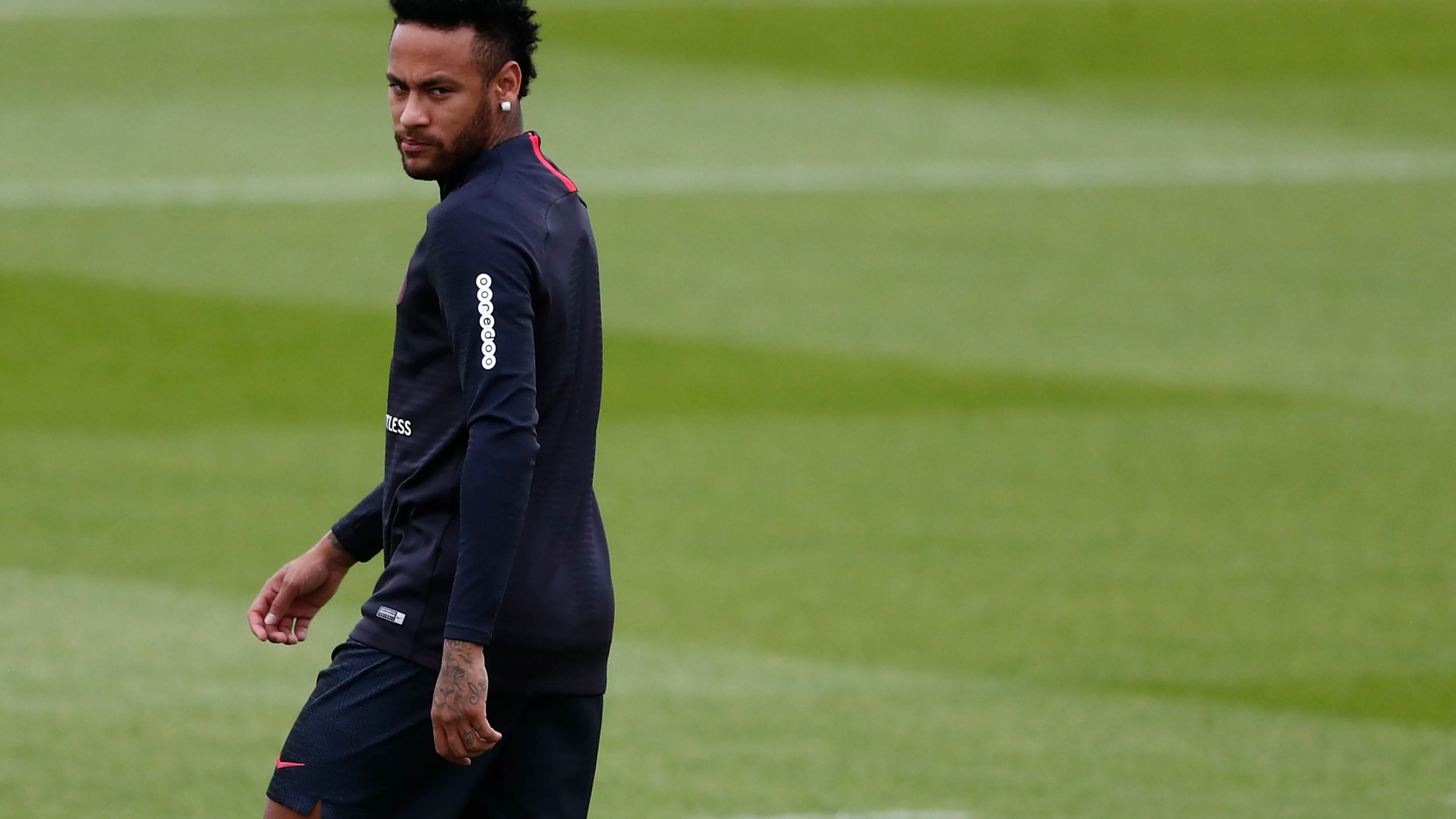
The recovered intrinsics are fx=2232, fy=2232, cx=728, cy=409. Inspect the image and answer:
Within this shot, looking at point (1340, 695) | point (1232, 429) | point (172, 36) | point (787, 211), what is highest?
point (172, 36)

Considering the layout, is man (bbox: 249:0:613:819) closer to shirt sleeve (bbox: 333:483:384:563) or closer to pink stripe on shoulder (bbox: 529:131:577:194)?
pink stripe on shoulder (bbox: 529:131:577:194)

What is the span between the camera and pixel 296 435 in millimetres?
12453

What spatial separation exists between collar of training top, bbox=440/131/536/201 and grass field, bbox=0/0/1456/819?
10.6 ft

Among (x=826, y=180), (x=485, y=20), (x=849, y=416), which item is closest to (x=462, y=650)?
(x=485, y=20)

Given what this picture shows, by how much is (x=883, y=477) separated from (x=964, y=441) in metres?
0.89

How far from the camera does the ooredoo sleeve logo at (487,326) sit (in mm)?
Answer: 4031

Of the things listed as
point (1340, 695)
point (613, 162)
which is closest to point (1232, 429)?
point (1340, 695)

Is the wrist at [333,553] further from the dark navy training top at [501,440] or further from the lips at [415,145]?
the lips at [415,145]

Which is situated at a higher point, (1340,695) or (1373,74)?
(1373,74)

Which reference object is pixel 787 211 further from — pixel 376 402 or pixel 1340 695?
pixel 1340 695

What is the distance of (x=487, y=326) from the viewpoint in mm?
4031

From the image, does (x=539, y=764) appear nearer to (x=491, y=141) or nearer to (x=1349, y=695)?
(x=491, y=141)

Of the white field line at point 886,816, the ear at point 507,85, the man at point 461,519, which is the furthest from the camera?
the white field line at point 886,816

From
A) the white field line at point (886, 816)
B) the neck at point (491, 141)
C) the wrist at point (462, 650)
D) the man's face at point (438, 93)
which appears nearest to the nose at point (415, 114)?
the man's face at point (438, 93)
